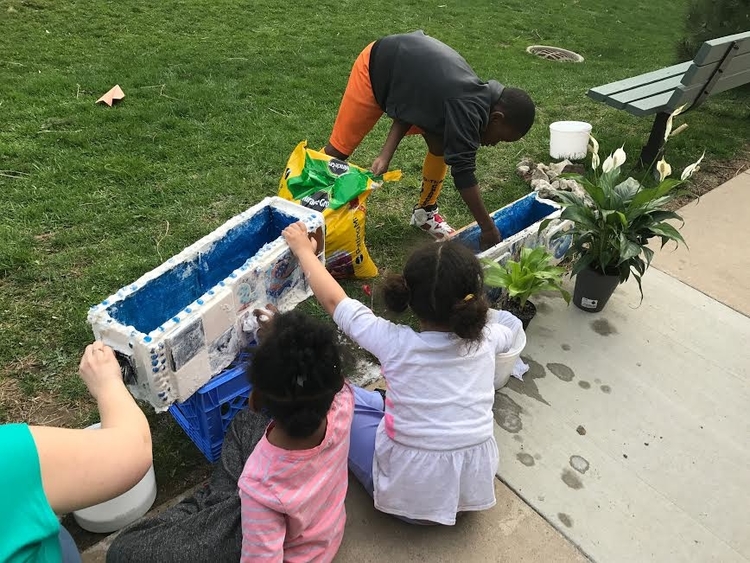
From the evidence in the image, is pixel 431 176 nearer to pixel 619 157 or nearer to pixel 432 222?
pixel 432 222

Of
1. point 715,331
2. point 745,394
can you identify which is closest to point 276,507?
point 745,394

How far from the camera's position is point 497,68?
21.8ft

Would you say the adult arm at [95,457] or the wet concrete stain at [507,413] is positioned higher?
the adult arm at [95,457]

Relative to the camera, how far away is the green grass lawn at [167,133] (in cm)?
281

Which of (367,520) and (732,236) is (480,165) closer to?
(732,236)

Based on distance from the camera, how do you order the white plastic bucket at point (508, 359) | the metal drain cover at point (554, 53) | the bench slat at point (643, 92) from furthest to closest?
the metal drain cover at point (554, 53) < the bench slat at point (643, 92) < the white plastic bucket at point (508, 359)

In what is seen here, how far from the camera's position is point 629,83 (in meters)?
4.39

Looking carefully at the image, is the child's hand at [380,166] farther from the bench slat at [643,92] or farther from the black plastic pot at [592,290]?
the bench slat at [643,92]

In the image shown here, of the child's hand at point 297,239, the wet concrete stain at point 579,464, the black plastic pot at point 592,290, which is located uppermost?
the child's hand at point 297,239

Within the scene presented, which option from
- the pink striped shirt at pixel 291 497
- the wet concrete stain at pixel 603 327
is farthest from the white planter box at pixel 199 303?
the wet concrete stain at pixel 603 327

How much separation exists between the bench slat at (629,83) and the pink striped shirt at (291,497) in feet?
11.2

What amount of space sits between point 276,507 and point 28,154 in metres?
3.28

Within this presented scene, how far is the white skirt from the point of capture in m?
1.87

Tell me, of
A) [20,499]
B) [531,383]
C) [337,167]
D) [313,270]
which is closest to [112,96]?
[337,167]
